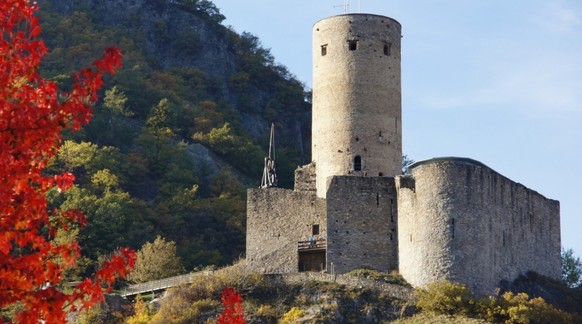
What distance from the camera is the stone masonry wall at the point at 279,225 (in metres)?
55.7

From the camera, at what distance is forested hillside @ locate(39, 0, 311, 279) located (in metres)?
73.8

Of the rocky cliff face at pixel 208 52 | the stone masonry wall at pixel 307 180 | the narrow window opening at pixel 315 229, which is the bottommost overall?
the narrow window opening at pixel 315 229

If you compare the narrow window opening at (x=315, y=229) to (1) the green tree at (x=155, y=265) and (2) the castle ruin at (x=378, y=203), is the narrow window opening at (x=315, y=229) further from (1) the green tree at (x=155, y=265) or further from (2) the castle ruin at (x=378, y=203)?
(1) the green tree at (x=155, y=265)

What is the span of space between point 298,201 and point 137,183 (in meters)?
26.7

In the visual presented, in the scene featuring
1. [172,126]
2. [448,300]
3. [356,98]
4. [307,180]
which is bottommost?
[448,300]

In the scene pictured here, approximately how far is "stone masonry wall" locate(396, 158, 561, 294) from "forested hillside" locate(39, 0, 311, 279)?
53.1 feet

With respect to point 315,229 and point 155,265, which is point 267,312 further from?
point 155,265

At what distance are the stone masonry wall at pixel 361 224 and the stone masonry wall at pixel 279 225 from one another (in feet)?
5.25

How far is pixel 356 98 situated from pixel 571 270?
57.5 ft

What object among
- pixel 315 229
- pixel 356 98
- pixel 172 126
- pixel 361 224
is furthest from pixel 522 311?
pixel 172 126

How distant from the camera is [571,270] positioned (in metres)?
68.2

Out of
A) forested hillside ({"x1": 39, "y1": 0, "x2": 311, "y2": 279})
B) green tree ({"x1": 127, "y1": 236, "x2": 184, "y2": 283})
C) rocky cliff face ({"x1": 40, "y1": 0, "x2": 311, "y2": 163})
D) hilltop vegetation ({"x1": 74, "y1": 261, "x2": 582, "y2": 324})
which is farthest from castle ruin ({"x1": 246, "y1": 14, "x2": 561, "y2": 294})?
rocky cliff face ({"x1": 40, "y1": 0, "x2": 311, "y2": 163})

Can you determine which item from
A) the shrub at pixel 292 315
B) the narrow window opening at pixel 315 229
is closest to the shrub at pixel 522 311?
the shrub at pixel 292 315

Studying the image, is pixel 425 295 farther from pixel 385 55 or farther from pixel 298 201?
pixel 385 55
